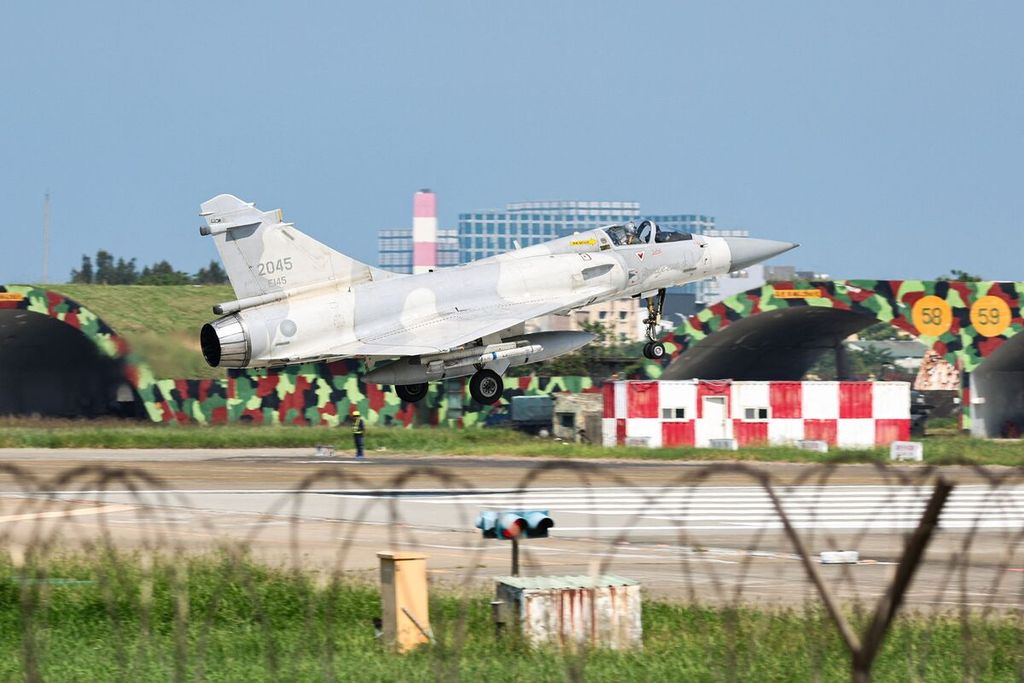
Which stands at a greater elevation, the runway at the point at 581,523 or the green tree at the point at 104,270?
the green tree at the point at 104,270

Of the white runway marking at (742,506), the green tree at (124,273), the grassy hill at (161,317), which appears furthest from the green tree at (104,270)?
the white runway marking at (742,506)

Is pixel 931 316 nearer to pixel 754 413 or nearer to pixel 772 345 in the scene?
pixel 772 345

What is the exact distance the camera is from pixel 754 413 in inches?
1650

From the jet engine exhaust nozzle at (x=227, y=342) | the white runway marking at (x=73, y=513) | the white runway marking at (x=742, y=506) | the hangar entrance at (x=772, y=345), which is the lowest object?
the white runway marking at (x=742, y=506)

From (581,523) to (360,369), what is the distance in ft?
114

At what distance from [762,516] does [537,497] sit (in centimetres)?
436

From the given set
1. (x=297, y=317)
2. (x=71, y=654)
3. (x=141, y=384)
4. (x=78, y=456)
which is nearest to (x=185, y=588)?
(x=71, y=654)

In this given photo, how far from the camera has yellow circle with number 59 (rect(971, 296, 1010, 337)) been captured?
50812 millimetres

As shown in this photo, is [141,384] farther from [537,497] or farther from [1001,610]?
[1001,610]

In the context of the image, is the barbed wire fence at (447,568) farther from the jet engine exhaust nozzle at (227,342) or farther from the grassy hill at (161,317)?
the grassy hill at (161,317)

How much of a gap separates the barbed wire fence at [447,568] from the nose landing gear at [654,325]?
11.4 meters

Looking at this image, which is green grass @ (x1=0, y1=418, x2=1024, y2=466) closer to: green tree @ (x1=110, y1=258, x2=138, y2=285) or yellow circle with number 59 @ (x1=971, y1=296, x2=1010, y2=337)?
yellow circle with number 59 @ (x1=971, y1=296, x2=1010, y2=337)

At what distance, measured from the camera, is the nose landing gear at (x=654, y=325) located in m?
34.2

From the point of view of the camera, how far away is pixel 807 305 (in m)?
52.3
